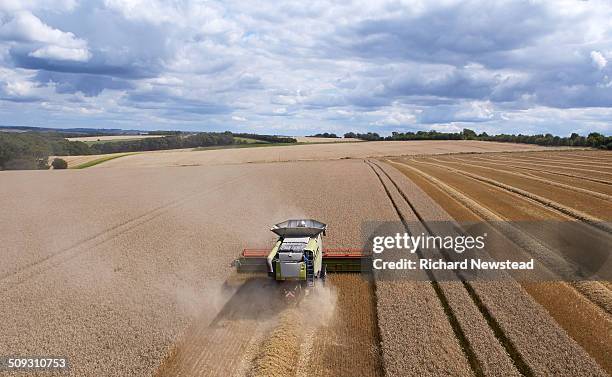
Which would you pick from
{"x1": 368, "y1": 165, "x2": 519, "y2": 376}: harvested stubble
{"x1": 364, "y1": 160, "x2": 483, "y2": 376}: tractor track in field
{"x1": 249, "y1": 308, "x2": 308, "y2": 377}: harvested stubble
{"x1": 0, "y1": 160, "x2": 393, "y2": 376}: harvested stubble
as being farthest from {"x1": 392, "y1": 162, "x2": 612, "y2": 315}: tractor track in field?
{"x1": 249, "y1": 308, "x2": 308, "y2": 377}: harvested stubble

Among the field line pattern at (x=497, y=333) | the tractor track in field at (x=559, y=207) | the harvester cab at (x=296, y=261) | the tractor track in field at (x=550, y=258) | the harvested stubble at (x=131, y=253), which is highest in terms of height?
the harvester cab at (x=296, y=261)

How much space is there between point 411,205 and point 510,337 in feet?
61.4

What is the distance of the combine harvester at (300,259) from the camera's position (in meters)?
14.4

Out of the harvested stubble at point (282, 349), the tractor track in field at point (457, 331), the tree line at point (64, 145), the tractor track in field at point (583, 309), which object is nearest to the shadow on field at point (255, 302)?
the harvested stubble at point (282, 349)

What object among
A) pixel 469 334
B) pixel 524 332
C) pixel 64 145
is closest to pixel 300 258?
pixel 469 334

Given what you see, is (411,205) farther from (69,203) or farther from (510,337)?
(69,203)

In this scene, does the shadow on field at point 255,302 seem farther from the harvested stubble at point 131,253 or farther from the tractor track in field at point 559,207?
the tractor track in field at point 559,207

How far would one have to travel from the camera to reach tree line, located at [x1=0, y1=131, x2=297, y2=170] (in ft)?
272

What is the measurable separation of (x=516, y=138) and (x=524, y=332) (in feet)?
441

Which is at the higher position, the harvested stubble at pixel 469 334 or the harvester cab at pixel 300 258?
the harvester cab at pixel 300 258

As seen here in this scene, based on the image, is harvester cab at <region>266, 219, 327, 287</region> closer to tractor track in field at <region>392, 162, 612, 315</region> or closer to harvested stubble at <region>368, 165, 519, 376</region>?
harvested stubble at <region>368, 165, 519, 376</region>

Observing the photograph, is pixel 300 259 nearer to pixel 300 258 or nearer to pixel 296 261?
pixel 300 258

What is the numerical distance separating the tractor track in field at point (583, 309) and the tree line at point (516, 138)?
352 feet

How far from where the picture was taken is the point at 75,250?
22.2m
